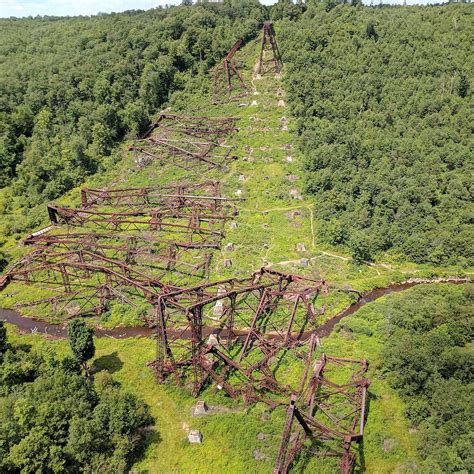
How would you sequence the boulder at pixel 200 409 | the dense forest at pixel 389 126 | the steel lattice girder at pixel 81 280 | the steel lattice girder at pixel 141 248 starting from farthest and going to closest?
the dense forest at pixel 389 126 < the steel lattice girder at pixel 141 248 < the steel lattice girder at pixel 81 280 < the boulder at pixel 200 409

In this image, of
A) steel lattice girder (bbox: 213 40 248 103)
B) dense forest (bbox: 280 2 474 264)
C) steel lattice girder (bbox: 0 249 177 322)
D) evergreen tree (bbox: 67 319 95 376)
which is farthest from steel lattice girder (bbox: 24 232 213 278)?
steel lattice girder (bbox: 213 40 248 103)

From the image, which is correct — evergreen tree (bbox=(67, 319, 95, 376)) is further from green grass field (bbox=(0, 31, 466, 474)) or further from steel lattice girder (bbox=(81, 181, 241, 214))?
steel lattice girder (bbox=(81, 181, 241, 214))

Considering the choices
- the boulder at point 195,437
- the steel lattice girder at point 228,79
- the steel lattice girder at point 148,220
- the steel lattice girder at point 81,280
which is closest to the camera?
the boulder at point 195,437

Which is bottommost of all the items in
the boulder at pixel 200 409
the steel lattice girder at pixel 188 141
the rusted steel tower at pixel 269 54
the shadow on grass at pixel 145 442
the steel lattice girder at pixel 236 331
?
the shadow on grass at pixel 145 442

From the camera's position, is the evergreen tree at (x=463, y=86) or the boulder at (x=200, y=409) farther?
the evergreen tree at (x=463, y=86)

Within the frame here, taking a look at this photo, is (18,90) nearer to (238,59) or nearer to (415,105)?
(238,59)

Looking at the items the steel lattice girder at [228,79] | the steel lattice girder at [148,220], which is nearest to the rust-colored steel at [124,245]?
the steel lattice girder at [148,220]

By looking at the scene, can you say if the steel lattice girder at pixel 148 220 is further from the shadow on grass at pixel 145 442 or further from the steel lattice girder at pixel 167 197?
the shadow on grass at pixel 145 442
